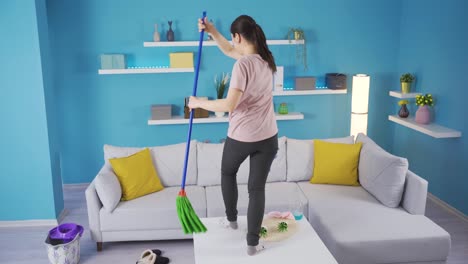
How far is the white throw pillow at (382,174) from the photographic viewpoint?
11.1ft

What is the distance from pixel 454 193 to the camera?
4.17m

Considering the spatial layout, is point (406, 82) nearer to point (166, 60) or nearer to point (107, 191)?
point (166, 60)

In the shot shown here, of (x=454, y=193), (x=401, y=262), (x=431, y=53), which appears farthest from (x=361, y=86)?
(x=401, y=262)

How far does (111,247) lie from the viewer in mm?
3580

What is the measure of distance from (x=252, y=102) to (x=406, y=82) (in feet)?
9.75

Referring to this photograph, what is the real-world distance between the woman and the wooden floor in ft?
3.88

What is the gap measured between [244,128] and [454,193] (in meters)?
2.80

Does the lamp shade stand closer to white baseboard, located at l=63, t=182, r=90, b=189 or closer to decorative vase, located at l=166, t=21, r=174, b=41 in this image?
decorative vase, located at l=166, t=21, r=174, b=41

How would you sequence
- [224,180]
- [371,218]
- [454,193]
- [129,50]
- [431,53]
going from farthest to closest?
[129,50]
[431,53]
[454,193]
[371,218]
[224,180]

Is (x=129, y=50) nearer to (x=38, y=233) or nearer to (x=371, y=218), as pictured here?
(x=38, y=233)

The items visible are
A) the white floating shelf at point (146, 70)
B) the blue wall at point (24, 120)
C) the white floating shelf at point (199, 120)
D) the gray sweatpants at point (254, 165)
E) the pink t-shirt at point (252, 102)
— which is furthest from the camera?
the white floating shelf at point (199, 120)

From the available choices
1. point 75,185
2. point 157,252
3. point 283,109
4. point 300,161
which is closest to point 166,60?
point 283,109

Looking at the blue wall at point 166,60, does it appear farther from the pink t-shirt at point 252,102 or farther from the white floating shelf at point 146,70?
the pink t-shirt at point 252,102

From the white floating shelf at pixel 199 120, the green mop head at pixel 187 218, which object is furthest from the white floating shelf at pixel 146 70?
the green mop head at pixel 187 218
